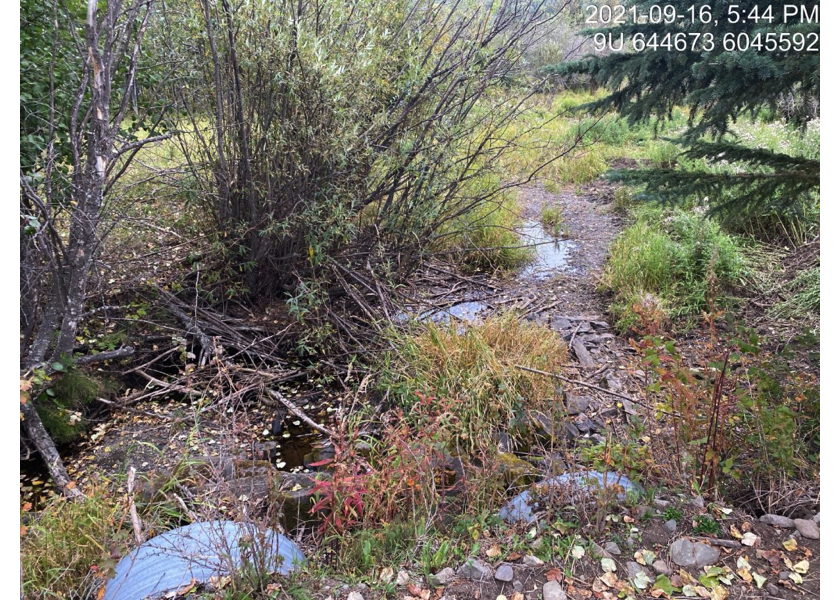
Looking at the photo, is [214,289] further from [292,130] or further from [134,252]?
[292,130]

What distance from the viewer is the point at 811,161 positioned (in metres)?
2.54

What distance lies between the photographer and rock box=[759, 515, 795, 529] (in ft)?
6.72

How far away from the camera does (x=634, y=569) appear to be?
6.20ft

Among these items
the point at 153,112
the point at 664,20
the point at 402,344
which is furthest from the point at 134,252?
the point at 664,20

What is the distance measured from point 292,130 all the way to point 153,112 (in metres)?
0.97

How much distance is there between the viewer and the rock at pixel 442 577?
1.85m

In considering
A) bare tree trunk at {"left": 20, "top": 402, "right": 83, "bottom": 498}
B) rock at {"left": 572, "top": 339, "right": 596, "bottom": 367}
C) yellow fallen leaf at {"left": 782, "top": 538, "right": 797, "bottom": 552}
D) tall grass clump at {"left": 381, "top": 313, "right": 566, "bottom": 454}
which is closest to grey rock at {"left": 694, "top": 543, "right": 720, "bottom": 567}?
yellow fallen leaf at {"left": 782, "top": 538, "right": 797, "bottom": 552}

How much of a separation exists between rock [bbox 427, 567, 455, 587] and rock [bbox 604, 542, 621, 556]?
54 centimetres

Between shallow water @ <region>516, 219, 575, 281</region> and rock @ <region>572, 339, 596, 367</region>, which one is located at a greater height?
shallow water @ <region>516, 219, 575, 281</region>

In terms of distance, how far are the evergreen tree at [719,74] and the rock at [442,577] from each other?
6.43ft

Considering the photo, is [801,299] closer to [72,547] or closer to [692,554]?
[692,554]

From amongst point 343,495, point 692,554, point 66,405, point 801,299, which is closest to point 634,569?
point 692,554

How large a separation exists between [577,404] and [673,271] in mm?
1892

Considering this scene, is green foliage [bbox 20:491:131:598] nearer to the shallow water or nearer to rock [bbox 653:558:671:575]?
rock [bbox 653:558:671:575]
